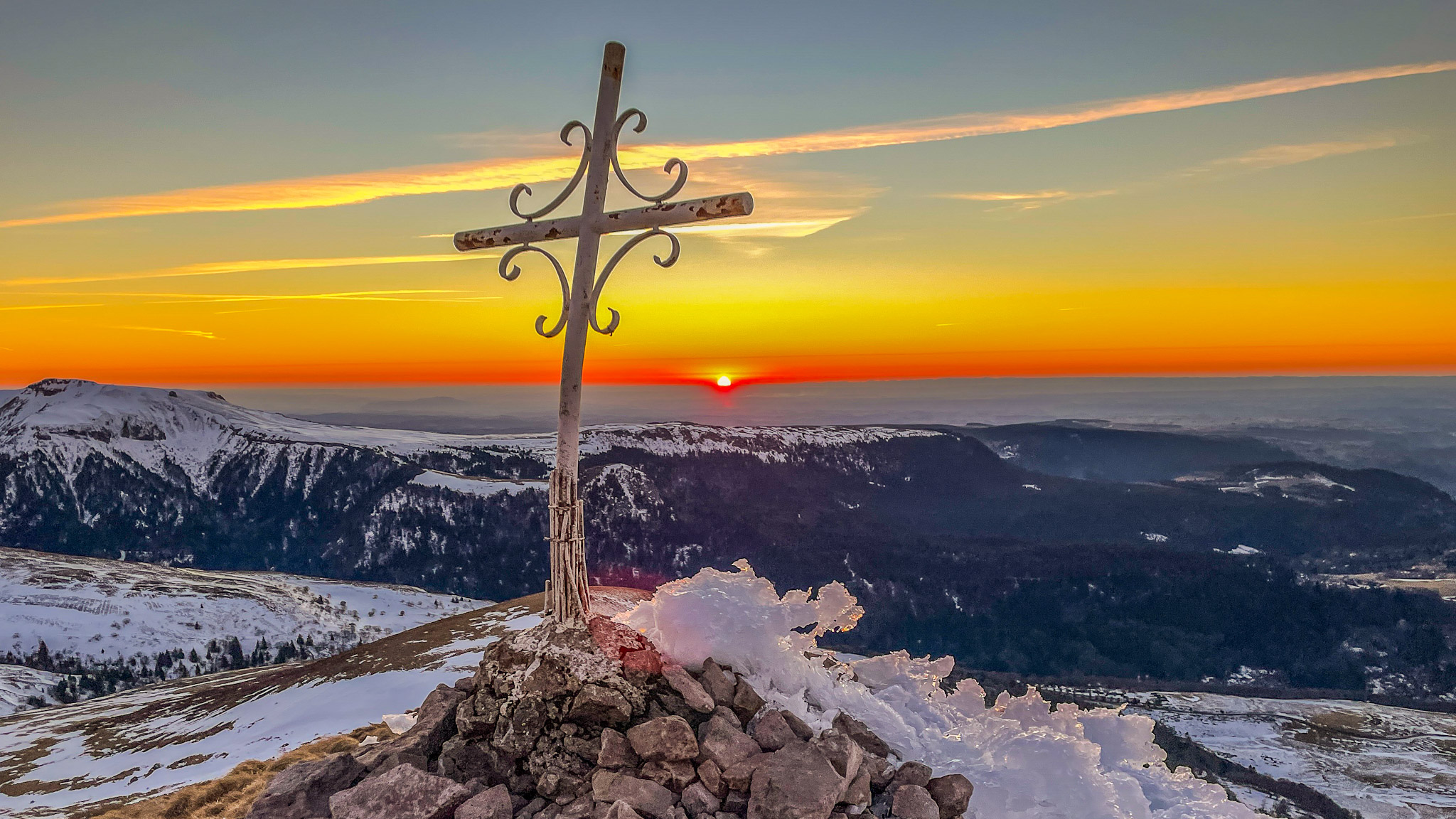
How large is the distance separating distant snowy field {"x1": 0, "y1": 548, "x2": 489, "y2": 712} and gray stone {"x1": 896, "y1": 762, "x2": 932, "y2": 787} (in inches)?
6151

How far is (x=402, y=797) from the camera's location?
954 centimetres

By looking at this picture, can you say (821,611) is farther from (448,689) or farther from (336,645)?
(336,645)

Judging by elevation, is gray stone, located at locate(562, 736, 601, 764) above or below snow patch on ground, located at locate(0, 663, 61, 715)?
above

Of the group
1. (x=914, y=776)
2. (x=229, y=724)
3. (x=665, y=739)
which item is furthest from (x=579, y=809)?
(x=229, y=724)

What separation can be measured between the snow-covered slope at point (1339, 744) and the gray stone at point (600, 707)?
127400 millimetres

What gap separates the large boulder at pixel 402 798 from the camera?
30.8 ft

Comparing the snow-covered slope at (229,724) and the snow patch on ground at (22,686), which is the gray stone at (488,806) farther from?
the snow patch on ground at (22,686)

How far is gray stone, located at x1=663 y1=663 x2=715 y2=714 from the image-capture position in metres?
9.98

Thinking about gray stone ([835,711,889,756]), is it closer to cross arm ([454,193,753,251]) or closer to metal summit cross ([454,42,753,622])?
metal summit cross ([454,42,753,622])

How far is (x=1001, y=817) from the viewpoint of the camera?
33.0 ft

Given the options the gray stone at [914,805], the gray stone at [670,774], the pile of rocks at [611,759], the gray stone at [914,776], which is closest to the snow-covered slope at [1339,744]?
the gray stone at [914,776]

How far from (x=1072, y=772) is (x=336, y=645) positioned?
162816mm

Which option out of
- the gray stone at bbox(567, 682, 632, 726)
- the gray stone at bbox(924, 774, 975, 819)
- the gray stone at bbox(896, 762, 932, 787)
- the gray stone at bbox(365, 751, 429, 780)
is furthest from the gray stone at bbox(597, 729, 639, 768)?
the gray stone at bbox(924, 774, 975, 819)

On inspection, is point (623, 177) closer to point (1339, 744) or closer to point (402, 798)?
point (402, 798)
